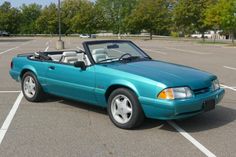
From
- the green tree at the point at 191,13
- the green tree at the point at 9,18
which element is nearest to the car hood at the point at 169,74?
the green tree at the point at 191,13

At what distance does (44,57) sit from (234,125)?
157 inches

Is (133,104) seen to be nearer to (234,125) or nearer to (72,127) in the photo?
(72,127)

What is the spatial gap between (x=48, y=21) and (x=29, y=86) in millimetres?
86107

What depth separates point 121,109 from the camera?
559 cm

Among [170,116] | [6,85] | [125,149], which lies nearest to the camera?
[125,149]

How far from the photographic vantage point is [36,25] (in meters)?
95.8

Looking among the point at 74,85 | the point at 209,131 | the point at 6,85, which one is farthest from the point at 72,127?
the point at 6,85

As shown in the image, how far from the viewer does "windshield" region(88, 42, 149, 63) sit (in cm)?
633

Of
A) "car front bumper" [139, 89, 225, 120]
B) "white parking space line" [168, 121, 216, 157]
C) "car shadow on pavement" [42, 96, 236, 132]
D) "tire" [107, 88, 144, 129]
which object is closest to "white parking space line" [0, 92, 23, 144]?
"car shadow on pavement" [42, 96, 236, 132]

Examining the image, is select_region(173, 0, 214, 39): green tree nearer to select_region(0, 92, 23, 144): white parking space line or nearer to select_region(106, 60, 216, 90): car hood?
select_region(0, 92, 23, 144): white parking space line

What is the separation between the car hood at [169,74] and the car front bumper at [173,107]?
0.77ft

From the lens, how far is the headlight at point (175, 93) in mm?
5098

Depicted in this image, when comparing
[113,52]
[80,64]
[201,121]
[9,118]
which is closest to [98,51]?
[113,52]

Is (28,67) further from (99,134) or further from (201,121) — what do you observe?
(201,121)
